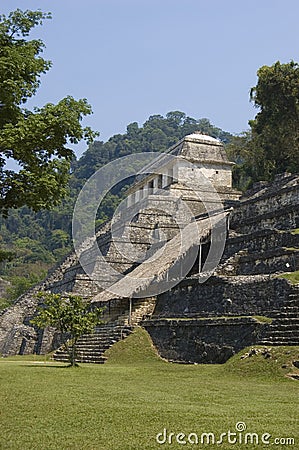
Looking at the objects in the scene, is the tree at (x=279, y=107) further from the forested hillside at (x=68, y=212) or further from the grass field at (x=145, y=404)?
the forested hillside at (x=68, y=212)

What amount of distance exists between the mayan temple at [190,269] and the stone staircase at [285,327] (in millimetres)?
23

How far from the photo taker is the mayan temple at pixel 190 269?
13822mm

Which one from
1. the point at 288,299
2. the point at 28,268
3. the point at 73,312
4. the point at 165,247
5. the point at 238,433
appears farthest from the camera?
the point at 28,268

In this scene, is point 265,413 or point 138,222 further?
point 138,222

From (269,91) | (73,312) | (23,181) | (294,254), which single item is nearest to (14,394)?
(23,181)

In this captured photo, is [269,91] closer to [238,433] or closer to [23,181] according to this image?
[23,181]

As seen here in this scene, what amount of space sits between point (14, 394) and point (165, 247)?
15.2 m

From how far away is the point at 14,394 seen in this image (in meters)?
8.44

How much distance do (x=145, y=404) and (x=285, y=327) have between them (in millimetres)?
5312

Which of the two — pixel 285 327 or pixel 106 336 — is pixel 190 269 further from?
pixel 285 327

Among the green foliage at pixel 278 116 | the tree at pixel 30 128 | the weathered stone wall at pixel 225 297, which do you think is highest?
the green foliage at pixel 278 116

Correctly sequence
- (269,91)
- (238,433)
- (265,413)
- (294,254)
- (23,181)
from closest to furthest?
(238,433) < (265,413) < (23,181) < (294,254) < (269,91)

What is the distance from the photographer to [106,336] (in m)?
17.1

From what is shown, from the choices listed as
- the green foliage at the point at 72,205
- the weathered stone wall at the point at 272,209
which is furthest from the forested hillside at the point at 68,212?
the weathered stone wall at the point at 272,209
